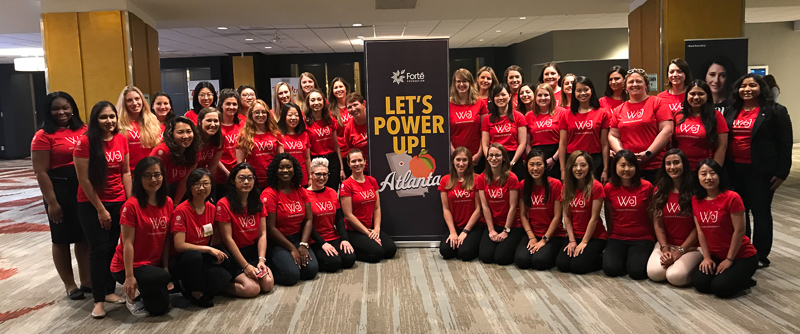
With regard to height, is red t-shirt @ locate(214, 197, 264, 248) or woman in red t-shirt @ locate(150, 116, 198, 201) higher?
woman in red t-shirt @ locate(150, 116, 198, 201)

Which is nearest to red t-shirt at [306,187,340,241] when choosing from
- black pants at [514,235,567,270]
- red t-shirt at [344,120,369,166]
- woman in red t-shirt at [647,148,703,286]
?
red t-shirt at [344,120,369,166]

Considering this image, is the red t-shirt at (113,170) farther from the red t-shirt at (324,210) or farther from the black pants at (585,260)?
the black pants at (585,260)

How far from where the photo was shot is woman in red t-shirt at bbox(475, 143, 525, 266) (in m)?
4.84

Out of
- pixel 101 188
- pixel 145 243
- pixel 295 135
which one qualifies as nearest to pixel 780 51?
pixel 295 135

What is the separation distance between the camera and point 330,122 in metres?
5.50

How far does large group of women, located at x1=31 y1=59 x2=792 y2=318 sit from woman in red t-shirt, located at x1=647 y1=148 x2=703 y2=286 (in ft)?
0.05

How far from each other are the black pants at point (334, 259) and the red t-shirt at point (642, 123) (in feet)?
7.77

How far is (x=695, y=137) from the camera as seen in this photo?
4.46 m

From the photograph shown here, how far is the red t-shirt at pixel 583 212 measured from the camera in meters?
4.50

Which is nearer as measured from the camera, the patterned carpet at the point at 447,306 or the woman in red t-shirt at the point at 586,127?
the patterned carpet at the point at 447,306

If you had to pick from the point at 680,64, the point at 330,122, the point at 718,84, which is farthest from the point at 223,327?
the point at 718,84

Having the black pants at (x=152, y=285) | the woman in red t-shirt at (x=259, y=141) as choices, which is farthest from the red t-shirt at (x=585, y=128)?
the black pants at (x=152, y=285)

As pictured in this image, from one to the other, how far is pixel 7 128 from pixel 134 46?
13.6m

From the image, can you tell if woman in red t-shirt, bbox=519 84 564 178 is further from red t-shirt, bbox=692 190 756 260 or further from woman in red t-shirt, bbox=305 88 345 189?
woman in red t-shirt, bbox=305 88 345 189
